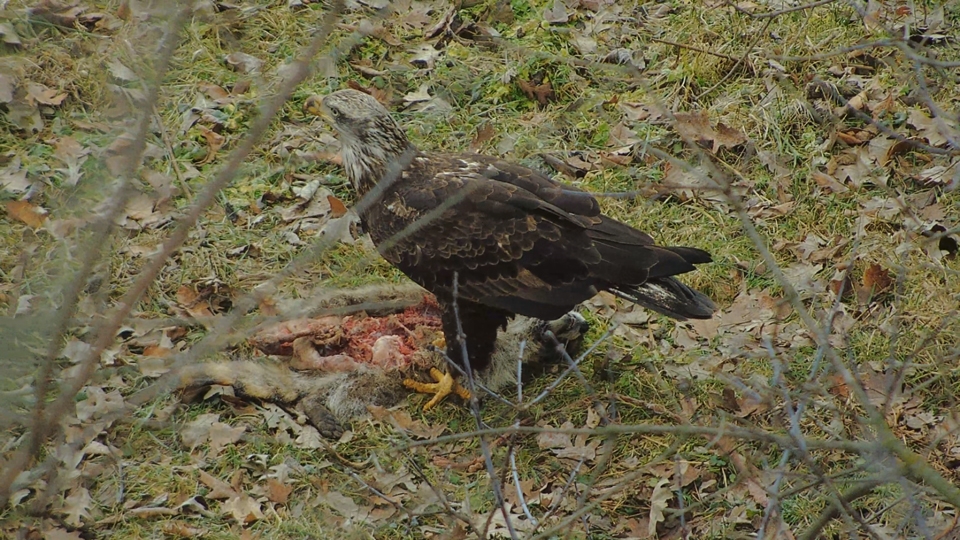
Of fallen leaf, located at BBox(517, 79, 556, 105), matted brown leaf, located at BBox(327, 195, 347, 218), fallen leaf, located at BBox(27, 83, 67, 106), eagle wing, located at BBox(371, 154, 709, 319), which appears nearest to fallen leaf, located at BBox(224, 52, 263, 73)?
fallen leaf, located at BBox(27, 83, 67, 106)

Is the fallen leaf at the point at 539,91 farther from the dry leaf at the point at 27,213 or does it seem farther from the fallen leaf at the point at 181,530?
the fallen leaf at the point at 181,530

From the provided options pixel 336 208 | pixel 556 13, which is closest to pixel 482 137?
pixel 336 208

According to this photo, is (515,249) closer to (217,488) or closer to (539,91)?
(217,488)

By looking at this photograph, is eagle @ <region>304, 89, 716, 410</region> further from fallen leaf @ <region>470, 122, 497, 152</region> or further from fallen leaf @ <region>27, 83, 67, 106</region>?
fallen leaf @ <region>27, 83, 67, 106</region>

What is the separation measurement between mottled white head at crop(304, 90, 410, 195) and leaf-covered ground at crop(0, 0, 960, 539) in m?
0.42

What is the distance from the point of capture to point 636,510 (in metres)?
4.52

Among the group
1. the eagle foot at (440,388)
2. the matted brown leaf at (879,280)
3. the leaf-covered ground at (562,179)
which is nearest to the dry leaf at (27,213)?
the leaf-covered ground at (562,179)

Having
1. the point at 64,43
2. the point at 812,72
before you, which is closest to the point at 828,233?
the point at 812,72

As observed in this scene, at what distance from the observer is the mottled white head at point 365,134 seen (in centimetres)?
538

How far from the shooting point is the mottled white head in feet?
17.6

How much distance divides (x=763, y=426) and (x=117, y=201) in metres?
3.85

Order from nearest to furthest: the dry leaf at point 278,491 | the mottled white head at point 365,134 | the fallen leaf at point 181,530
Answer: the fallen leaf at point 181,530, the dry leaf at point 278,491, the mottled white head at point 365,134

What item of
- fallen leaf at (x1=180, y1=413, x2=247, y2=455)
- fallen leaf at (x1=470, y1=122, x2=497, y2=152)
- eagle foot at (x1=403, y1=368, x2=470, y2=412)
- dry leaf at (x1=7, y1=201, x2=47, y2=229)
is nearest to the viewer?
fallen leaf at (x1=180, y1=413, x2=247, y2=455)

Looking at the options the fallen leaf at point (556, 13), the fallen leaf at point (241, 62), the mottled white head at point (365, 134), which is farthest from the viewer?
the fallen leaf at point (556, 13)
